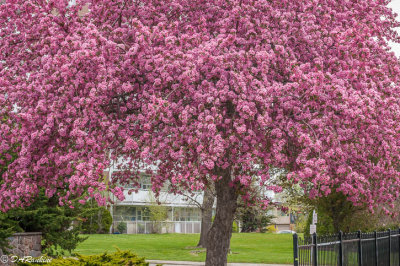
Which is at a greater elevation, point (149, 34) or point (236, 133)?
point (149, 34)

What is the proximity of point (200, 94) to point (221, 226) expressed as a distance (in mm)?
5171

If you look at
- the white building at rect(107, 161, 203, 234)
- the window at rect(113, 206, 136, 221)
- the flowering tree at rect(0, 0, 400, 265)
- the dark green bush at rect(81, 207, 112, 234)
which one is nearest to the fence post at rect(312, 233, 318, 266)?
Result: the flowering tree at rect(0, 0, 400, 265)

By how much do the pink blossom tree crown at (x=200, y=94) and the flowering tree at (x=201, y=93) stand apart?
0.03m

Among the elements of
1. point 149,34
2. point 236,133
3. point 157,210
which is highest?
point 149,34

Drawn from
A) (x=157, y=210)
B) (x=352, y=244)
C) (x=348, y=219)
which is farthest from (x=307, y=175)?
(x=157, y=210)

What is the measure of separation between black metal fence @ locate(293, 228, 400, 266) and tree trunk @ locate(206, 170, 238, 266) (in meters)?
3.15

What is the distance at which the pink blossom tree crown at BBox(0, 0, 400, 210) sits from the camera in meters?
10.8

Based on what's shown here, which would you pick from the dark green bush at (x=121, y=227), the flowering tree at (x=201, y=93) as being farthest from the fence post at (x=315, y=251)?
the dark green bush at (x=121, y=227)

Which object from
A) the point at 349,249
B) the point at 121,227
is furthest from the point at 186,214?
the point at 349,249

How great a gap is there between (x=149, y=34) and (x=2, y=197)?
17.3 ft

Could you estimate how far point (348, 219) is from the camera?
23.8 m

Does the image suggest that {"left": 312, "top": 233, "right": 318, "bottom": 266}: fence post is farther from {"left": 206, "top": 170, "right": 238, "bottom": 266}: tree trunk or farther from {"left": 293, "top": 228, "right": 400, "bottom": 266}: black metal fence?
{"left": 206, "top": 170, "right": 238, "bottom": 266}: tree trunk

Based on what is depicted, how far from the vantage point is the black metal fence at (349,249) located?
33.6 feet

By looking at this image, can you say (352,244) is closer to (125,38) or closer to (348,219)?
(125,38)
